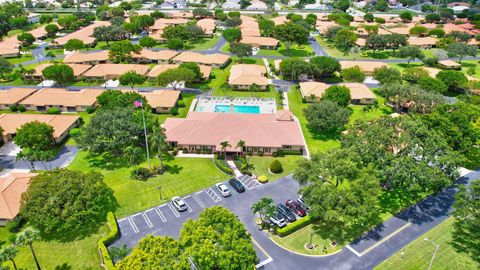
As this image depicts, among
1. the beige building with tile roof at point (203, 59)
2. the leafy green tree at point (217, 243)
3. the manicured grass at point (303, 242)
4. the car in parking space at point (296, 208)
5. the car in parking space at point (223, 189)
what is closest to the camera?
the leafy green tree at point (217, 243)

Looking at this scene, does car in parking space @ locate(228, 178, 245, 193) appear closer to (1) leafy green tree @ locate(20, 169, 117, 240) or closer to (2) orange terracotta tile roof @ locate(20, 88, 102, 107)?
(1) leafy green tree @ locate(20, 169, 117, 240)

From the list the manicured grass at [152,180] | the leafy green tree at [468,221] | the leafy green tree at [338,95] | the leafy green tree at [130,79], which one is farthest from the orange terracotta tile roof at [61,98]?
the leafy green tree at [468,221]

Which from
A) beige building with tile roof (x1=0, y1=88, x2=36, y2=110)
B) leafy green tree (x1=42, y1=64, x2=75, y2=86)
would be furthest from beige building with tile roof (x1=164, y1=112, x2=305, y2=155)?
beige building with tile roof (x1=0, y1=88, x2=36, y2=110)

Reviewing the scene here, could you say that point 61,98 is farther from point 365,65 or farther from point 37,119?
point 365,65

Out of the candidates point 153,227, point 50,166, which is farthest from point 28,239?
point 50,166

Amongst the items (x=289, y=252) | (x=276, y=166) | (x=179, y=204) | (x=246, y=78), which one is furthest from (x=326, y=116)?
(x=179, y=204)

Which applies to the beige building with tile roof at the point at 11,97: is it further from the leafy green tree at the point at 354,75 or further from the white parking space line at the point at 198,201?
the leafy green tree at the point at 354,75
